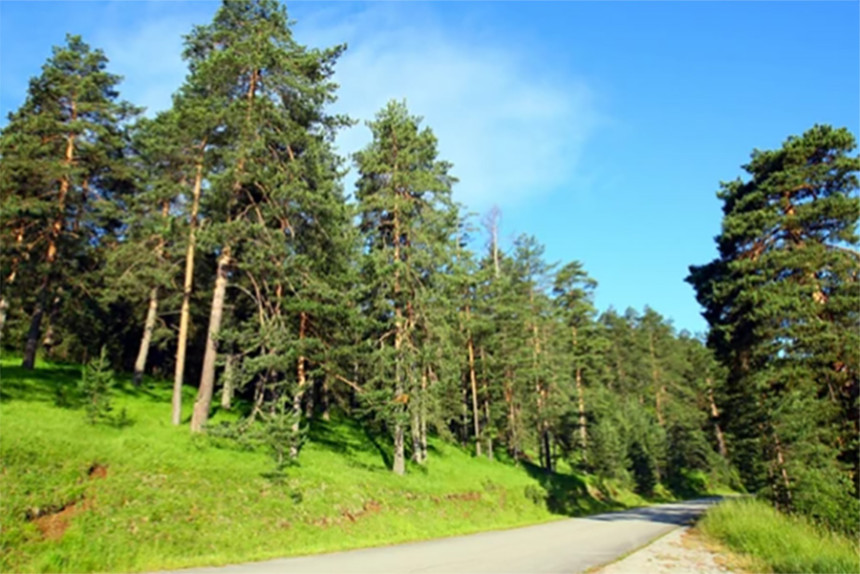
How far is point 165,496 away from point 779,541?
1446cm

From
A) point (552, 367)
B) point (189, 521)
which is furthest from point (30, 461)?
point (552, 367)

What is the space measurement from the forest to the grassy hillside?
3.83 ft

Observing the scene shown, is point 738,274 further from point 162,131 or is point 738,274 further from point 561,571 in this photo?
point 162,131

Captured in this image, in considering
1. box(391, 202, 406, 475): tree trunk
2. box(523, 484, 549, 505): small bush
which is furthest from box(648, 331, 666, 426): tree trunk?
box(391, 202, 406, 475): tree trunk

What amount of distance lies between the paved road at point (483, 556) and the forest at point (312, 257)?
4.43 m

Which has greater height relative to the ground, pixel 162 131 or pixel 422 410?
pixel 162 131

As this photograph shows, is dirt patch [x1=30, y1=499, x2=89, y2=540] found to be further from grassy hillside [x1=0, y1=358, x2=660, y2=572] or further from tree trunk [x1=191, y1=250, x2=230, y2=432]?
tree trunk [x1=191, y1=250, x2=230, y2=432]

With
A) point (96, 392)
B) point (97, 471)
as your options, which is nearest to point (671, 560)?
point (97, 471)

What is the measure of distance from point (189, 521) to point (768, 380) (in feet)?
62.1

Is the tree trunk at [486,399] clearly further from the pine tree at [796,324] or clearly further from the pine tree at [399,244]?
the pine tree at [796,324]

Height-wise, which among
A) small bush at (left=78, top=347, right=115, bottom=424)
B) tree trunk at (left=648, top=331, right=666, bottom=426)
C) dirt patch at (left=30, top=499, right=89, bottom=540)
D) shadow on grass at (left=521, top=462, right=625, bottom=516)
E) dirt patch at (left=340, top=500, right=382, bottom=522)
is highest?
tree trunk at (left=648, top=331, right=666, bottom=426)

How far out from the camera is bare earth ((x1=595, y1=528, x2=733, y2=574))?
997 centimetres

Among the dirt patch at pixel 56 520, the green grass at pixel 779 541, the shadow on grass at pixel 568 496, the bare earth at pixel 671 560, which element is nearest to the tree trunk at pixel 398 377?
the bare earth at pixel 671 560

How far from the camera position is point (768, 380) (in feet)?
58.2
